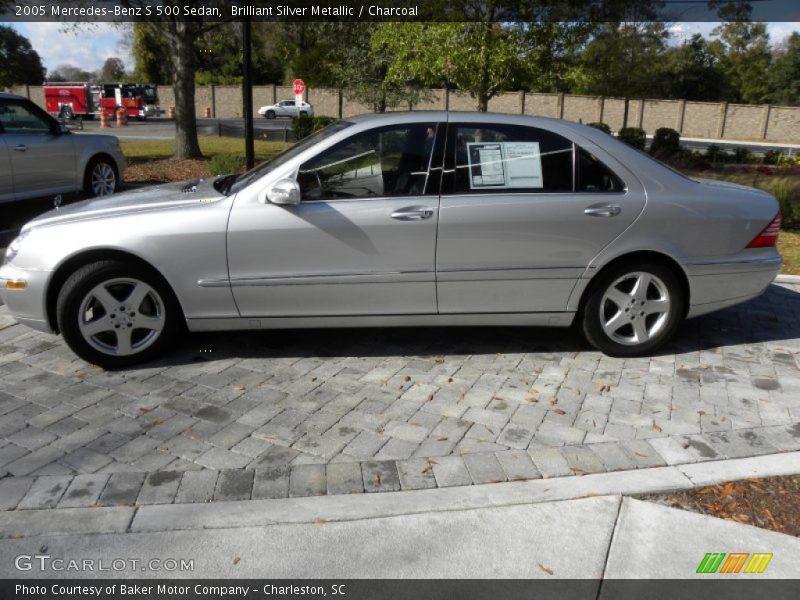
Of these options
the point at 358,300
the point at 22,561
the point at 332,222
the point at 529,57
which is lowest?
the point at 22,561

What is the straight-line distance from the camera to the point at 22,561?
2779 mm

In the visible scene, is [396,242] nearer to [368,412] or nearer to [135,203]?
[368,412]

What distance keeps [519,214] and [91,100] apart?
52903mm

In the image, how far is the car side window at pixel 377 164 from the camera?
14.7 feet

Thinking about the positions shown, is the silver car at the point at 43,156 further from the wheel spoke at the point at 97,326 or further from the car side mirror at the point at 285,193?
the car side mirror at the point at 285,193

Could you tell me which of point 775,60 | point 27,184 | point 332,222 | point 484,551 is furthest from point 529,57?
point 775,60

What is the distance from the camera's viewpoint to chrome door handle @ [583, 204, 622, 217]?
4.56 m

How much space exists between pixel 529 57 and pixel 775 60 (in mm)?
52161

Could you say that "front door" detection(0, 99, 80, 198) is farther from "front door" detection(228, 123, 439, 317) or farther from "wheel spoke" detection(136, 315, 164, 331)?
"front door" detection(228, 123, 439, 317)

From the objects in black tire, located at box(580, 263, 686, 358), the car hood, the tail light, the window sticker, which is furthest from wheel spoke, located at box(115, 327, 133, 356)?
the tail light

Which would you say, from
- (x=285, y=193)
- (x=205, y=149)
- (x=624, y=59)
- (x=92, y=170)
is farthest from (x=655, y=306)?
(x=624, y=59)

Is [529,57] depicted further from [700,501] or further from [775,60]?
[775,60]

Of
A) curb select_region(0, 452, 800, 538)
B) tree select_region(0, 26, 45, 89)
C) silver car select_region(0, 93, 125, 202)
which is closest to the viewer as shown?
curb select_region(0, 452, 800, 538)

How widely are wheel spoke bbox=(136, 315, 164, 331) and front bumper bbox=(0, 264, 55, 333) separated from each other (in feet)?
1.91
